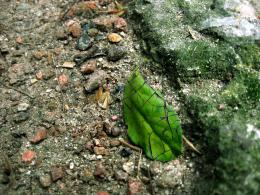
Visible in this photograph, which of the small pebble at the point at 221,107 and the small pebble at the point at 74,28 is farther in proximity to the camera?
the small pebble at the point at 74,28

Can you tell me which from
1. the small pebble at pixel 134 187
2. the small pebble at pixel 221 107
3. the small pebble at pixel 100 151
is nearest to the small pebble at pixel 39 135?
the small pebble at pixel 100 151

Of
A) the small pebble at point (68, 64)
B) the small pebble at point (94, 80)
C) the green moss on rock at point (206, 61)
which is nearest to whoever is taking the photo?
the green moss on rock at point (206, 61)

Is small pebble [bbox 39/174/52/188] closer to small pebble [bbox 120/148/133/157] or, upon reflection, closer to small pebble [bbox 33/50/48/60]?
small pebble [bbox 120/148/133/157]

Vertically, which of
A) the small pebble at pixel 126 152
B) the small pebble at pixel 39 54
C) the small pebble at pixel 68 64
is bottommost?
the small pebble at pixel 126 152

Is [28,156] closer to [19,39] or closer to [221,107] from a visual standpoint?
[19,39]

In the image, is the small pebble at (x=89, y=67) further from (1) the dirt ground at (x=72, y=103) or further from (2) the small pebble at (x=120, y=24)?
(2) the small pebble at (x=120, y=24)

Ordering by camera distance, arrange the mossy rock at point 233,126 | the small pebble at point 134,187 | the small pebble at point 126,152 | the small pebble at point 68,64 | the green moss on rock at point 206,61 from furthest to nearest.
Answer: the small pebble at point 68,64
the green moss on rock at point 206,61
the small pebble at point 126,152
the small pebble at point 134,187
the mossy rock at point 233,126
